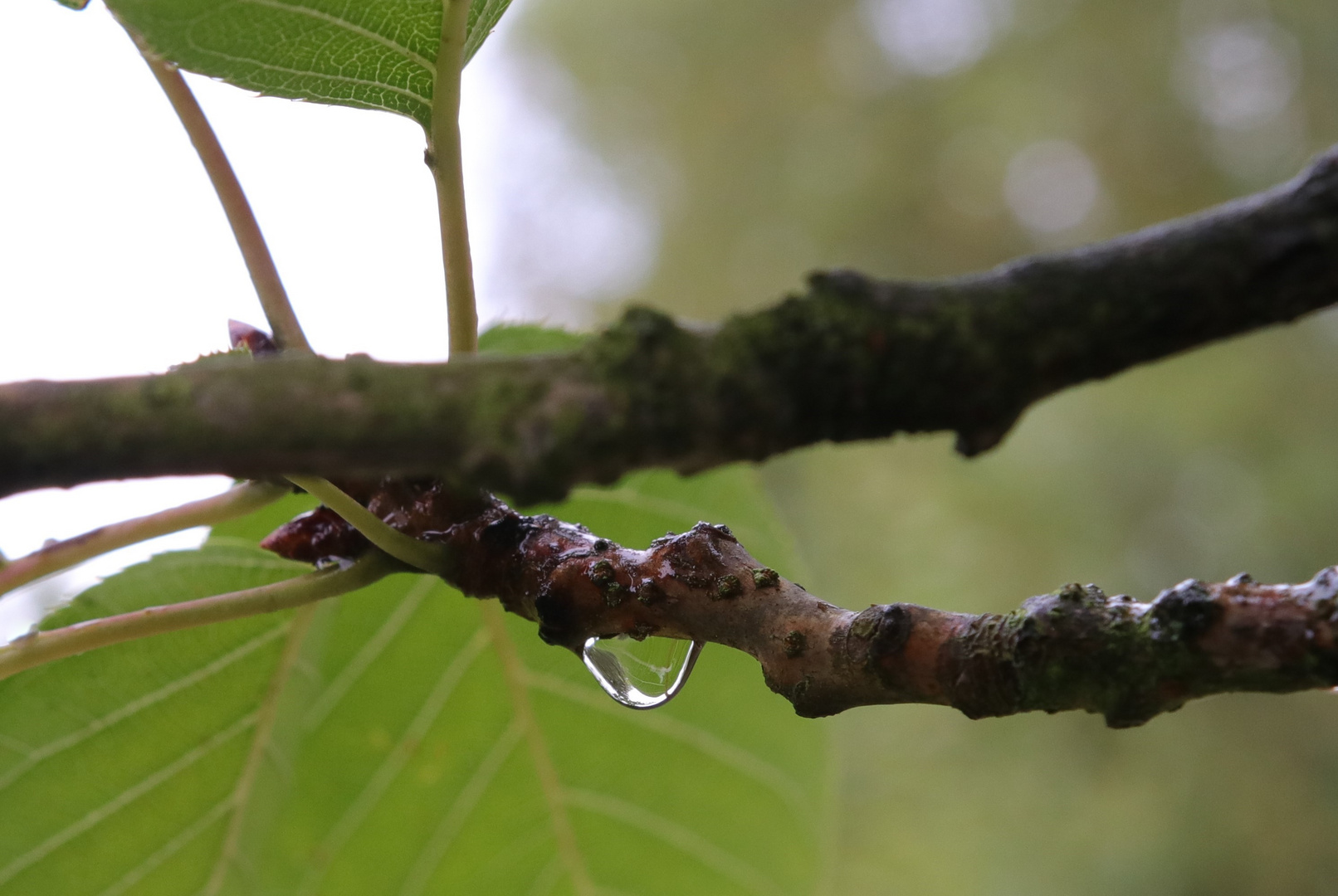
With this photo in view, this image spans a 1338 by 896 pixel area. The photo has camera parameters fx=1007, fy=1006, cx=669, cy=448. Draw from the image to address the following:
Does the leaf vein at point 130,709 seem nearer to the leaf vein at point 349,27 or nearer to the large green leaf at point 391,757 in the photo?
the large green leaf at point 391,757

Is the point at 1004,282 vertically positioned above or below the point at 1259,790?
below

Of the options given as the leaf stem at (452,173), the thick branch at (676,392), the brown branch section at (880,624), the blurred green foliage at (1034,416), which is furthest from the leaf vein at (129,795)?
the blurred green foliage at (1034,416)

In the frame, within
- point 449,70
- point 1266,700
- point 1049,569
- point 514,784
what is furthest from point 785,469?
point 449,70

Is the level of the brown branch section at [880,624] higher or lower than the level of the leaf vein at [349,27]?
lower

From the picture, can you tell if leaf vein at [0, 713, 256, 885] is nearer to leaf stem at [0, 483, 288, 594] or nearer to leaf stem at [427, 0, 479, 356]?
leaf stem at [0, 483, 288, 594]

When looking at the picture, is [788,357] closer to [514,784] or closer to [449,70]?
[449,70]

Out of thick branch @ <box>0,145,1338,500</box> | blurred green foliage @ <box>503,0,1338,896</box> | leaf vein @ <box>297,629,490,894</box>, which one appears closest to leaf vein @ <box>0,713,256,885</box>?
leaf vein @ <box>297,629,490,894</box>

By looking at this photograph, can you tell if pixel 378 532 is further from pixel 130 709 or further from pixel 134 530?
pixel 130 709
